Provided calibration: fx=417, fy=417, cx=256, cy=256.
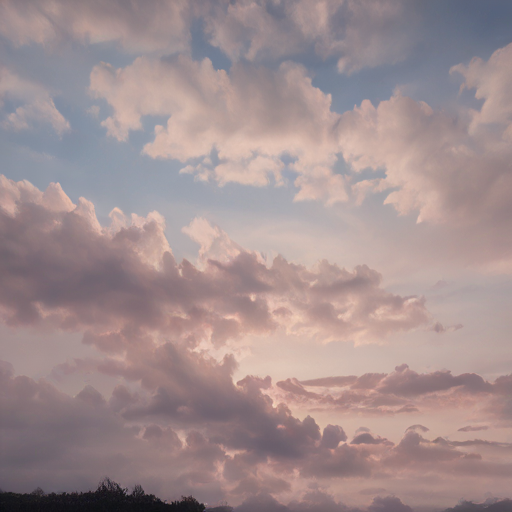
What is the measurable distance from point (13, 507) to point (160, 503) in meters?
28.2

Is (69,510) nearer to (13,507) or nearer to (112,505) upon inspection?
(112,505)

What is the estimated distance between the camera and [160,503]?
8131 cm

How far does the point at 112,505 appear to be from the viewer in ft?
257

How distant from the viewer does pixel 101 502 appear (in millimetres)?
78500

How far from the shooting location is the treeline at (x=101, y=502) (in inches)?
3064

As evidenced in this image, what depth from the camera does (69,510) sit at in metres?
76.8

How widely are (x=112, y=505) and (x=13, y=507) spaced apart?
Result: 20025 millimetres

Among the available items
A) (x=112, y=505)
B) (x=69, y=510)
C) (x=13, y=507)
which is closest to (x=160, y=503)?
(x=112, y=505)

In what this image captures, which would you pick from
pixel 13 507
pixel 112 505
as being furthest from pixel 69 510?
pixel 13 507

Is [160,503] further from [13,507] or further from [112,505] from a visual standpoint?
[13,507]

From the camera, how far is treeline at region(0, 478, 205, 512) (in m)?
77.8

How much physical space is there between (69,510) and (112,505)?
7.53m
